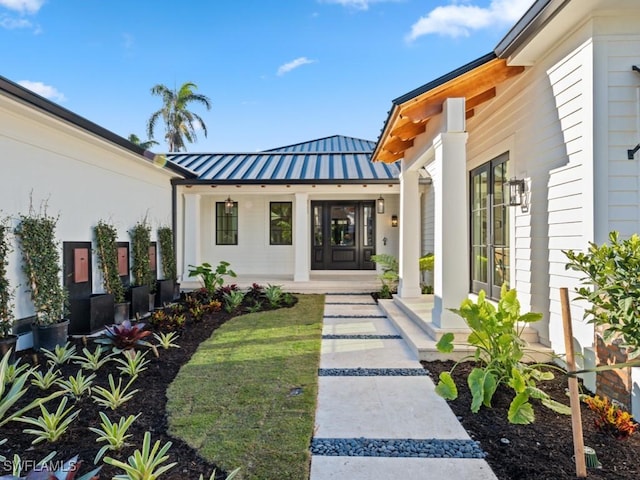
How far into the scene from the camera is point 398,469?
7.32 ft

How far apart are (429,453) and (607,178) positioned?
280 centimetres

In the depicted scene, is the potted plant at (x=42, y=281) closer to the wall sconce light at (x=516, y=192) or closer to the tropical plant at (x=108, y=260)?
the tropical plant at (x=108, y=260)

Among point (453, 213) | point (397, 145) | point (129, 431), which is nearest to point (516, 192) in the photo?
point (453, 213)

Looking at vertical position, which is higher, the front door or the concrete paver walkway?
the front door

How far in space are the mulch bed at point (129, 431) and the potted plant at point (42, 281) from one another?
1.43ft

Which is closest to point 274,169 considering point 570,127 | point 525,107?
point 525,107

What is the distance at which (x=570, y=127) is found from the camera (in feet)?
11.8

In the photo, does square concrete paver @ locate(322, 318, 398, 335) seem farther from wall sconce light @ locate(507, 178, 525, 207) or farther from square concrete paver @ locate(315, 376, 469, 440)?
wall sconce light @ locate(507, 178, 525, 207)

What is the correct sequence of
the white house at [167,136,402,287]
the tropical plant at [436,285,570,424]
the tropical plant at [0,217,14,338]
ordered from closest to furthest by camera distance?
the tropical plant at [436,285,570,424] → the tropical plant at [0,217,14,338] → the white house at [167,136,402,287]

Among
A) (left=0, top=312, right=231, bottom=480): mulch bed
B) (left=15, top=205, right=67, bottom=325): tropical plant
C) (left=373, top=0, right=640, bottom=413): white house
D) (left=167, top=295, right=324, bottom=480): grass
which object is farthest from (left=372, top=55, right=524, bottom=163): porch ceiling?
(left=15, top=205, right=67, bottom=325): tropical plant

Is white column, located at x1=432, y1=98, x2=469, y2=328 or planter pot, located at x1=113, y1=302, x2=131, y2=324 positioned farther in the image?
planter pot, located at x1=113, y1=302, x2=131, y2=324

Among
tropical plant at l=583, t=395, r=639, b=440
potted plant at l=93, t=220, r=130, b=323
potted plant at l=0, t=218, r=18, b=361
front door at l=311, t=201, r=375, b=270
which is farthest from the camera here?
front door at l=311, t=201, r=375, b=270

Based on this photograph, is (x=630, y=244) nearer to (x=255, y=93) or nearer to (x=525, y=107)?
(x=525, y=107)

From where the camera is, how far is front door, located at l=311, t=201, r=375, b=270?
1108 cm
